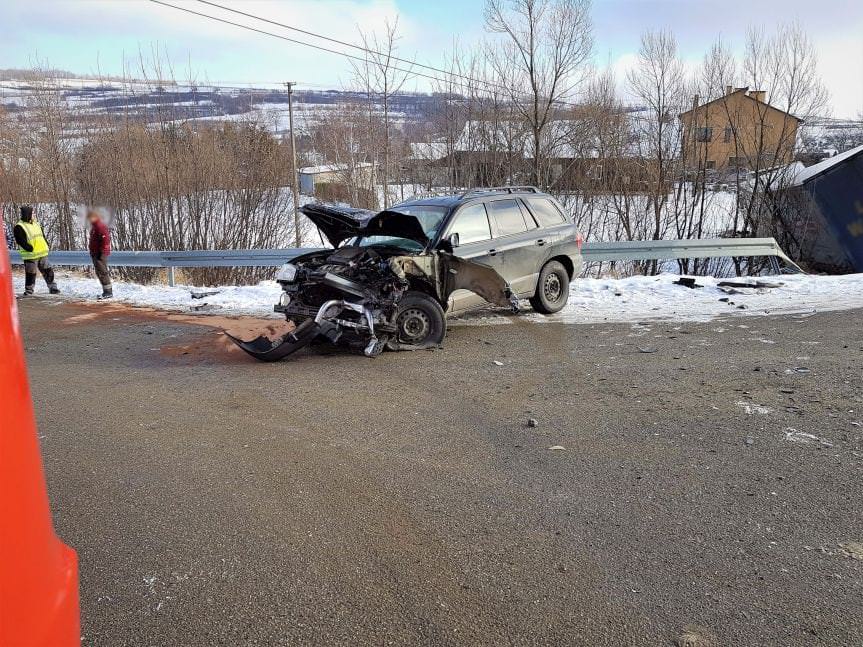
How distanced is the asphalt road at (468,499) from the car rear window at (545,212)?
3.24 m

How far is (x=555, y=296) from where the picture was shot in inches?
395

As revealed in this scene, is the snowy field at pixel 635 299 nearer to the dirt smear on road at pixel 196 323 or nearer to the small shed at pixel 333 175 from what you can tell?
the dirt smear on road at pixel 196 323

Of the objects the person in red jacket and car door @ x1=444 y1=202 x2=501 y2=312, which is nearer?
car door @ x1=444 y1=202 x2=501 y2=312

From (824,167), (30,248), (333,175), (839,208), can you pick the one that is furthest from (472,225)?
(333,175)

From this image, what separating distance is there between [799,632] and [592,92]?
2406 centimetres

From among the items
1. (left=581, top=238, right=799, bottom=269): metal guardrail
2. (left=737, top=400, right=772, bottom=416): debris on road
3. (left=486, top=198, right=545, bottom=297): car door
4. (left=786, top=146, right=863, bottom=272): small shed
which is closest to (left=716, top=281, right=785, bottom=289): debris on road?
(left=581, top=238, right=799, bottom=269): metal guardrail

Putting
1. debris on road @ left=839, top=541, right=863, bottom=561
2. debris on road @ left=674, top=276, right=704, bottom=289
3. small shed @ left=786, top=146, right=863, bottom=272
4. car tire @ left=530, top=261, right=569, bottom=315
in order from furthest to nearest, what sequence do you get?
small shed @ left=786, top=146, right=863, bottom=272 → debris on road @ left=674, top=276, right=704, bottom=289 → car tire @ left=530, top=261, right=569, bottom=315 → debris on road @ left=839, top=541, right=863, bottom=561

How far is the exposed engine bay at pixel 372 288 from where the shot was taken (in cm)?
743

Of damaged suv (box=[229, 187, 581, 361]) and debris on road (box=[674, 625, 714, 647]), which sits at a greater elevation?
damaged suv (box=[229, 187, 581, 361])

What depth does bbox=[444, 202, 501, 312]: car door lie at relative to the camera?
8539mm

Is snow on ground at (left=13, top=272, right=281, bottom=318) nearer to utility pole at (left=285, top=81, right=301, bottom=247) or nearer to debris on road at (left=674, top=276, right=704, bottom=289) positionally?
utility pole at (left=285, top=81, right=301, bottom=247)

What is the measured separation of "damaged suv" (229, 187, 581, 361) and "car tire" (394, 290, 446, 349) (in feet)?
0.04

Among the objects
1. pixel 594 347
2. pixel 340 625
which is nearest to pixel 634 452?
pixel 340 625

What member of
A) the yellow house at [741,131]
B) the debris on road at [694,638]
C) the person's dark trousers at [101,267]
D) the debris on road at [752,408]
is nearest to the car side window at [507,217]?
the debris on road at [752,408]
